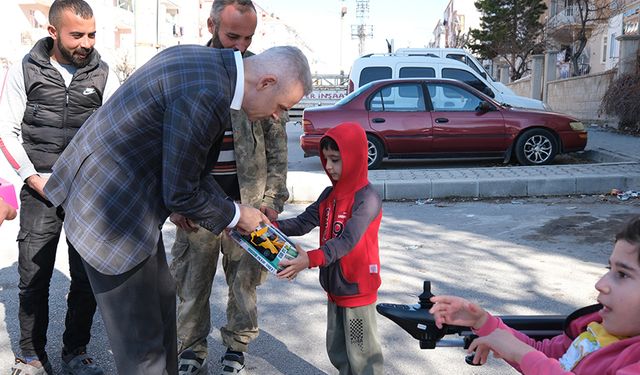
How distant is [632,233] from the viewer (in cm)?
168

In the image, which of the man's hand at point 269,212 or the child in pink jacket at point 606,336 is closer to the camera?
the child in pink jacket at point 606,336

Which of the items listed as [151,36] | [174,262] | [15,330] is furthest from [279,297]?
[151,36]

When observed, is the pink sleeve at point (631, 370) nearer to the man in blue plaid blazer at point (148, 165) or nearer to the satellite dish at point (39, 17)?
the man in blue plaid blazer at point (148, 165)

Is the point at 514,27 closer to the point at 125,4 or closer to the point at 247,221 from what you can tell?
the point at 125,4

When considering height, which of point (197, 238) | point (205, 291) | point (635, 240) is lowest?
point (205, 291)

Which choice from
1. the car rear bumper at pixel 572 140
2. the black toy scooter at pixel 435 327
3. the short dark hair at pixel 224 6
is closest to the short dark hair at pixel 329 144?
the short dark hair at pixel 224 6

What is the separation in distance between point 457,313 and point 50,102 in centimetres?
240

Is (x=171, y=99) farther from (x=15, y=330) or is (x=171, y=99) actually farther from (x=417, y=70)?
(x=417, y=70)

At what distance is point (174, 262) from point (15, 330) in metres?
1.48

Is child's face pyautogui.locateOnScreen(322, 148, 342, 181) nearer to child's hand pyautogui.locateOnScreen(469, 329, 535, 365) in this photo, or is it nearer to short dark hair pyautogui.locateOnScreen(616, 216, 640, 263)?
child's hand pyautogui.locateOnScreen(469, 329, 535, 365)

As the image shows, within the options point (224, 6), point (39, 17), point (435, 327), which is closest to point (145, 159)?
point (435, 327)

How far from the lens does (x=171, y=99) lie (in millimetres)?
2119

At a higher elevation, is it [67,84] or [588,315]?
[67,84]

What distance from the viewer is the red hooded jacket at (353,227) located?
2850mm
